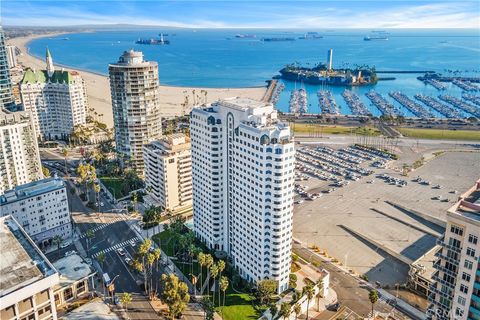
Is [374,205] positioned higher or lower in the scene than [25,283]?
lower

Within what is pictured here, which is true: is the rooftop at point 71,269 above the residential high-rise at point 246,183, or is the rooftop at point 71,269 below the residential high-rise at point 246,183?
below

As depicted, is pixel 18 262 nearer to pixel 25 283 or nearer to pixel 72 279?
pixel 25 283

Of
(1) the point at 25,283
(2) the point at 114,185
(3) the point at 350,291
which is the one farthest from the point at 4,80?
(3) the point at 350,291

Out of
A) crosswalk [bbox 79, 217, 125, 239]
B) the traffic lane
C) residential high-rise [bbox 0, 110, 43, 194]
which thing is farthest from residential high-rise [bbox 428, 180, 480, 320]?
residential high-rise [bbox 0, 110, 43, 194]

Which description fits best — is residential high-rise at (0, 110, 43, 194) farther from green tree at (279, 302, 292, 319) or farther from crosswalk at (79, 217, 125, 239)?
green tree at (279, 302, 292, 319)

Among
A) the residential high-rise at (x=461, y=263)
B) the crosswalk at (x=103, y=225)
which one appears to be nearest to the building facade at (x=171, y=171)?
the crosswalk at (x=103, y=225)

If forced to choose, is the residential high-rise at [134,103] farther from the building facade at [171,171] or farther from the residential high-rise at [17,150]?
the residential high-rise at [17,150]
